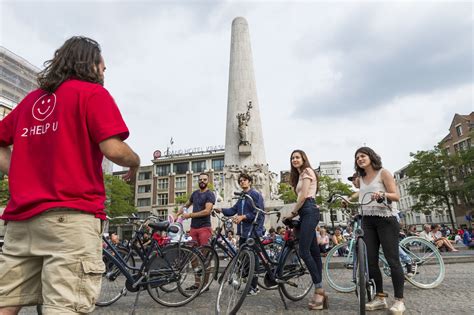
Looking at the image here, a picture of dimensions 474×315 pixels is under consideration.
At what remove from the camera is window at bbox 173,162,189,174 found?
216 ft

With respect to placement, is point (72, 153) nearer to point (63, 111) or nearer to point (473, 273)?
Answer: point (63, 111)

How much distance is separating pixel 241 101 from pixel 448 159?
25.1 m

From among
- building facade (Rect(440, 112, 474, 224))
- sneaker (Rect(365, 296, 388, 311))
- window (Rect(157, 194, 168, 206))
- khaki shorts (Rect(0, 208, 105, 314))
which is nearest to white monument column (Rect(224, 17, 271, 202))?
sneaker (Rect(365, 296, 388, 311))

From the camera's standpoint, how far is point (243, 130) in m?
20.8

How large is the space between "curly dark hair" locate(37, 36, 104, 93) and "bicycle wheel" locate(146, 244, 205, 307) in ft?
10.6

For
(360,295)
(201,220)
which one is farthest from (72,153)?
(201,220)

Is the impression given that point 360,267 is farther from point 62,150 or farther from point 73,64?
point 73,64

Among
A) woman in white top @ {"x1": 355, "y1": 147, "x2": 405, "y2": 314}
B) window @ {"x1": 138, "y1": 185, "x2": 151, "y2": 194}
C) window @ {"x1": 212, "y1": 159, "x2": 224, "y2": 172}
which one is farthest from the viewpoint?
window @ {"x1": 138, "y1": 185, "x2": 151, "y2": 194}

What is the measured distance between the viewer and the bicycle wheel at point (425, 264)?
17.7ft

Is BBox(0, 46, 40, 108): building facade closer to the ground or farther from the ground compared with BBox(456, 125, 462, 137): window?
farther from the ground

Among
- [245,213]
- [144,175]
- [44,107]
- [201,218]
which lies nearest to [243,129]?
[201,218]

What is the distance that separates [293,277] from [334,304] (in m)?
0.64

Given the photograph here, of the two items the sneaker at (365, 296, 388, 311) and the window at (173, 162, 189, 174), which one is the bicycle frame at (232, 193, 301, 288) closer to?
the sneaker at (365, 296, 388, 311)

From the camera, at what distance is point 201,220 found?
6.44 meters
